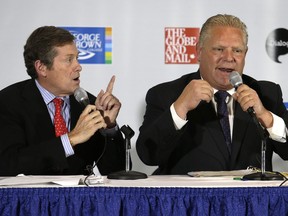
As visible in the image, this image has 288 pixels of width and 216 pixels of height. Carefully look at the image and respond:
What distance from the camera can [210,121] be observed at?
2.91m

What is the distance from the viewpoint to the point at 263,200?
203 cm

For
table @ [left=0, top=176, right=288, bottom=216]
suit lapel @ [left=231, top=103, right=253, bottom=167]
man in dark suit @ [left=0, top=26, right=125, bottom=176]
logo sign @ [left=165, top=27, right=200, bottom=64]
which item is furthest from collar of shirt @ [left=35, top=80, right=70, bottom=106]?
table @ [left=0, top=176, right=288, bottom=216]

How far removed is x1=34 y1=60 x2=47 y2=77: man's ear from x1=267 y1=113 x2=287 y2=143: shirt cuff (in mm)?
1215

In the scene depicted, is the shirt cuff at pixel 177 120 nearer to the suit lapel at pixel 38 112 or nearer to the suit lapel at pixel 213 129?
the suit lapel at pixel 213 129

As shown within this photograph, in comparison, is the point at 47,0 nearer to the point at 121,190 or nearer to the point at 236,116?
the point at 236,116

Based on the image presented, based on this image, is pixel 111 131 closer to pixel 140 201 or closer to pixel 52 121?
pixel 52 121

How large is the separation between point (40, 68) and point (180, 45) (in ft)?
2.81

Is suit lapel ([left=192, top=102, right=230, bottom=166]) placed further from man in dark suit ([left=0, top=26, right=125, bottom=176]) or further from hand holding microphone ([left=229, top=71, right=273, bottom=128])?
man in dark suit ([left=0, top=26, right=125, bottom=176])

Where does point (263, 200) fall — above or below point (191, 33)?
below

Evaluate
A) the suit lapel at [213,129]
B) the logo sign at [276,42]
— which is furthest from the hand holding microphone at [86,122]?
the logo sign at [276,42]

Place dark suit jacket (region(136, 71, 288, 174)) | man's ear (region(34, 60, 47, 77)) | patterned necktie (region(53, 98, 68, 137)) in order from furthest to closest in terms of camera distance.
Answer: man's ear (region(34, 60, 47, 77))
patterned necktie (region(53, 98, 68, 137))
dark suit jacket (region(136, 71, 288, 174))

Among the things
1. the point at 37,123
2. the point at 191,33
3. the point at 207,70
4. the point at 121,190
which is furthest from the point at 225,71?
the point at 121,190

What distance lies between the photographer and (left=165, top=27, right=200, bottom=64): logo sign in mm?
3613

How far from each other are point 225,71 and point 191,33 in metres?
0.72
